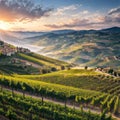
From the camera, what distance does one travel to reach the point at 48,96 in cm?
17962

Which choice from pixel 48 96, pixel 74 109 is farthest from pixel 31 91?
pixel 74 109

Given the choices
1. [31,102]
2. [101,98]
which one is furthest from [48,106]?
[101,98]

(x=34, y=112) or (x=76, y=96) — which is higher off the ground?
(x=76, y=96)

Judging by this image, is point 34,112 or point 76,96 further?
point 76,96

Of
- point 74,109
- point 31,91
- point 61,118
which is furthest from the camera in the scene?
point 31,91

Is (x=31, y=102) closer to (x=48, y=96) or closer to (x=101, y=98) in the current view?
(x=48, y=96)

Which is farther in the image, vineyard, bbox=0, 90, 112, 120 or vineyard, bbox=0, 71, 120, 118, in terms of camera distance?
vineyard, bbox=0, 71, 120, 118

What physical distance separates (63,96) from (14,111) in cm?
4322

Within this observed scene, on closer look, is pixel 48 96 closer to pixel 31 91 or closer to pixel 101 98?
pixel 31 91

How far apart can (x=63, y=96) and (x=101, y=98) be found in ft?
85.3

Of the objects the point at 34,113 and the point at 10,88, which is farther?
the point at 10,88

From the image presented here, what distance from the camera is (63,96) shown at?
176m

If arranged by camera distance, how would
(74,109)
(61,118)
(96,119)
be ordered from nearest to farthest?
(61,118) < (96,119) < (74,109)

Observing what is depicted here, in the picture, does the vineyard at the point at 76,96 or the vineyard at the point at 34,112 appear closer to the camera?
the vineyard at the point at 34,112
